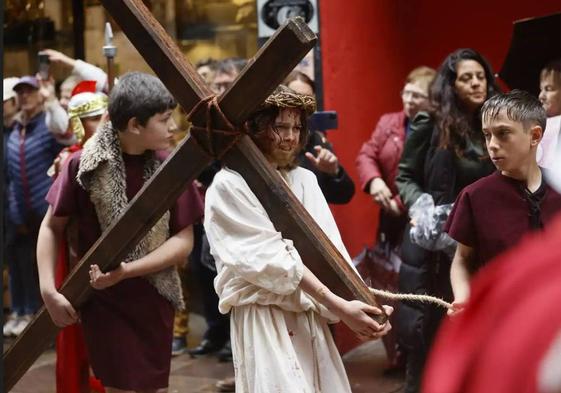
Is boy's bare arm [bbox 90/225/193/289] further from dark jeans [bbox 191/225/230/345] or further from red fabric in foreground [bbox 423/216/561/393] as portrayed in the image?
red fabric in foreground [bbox 423/216/561/393]

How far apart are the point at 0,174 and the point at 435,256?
2.72 meters

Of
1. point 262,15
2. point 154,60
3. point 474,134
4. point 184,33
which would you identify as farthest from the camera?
point 184,33

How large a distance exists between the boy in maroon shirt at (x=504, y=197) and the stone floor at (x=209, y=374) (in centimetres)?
265

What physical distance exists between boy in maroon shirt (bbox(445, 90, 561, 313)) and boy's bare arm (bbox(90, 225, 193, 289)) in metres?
1.12

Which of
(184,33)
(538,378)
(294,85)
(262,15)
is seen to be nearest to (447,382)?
(538,378)

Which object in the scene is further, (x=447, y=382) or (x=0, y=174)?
(x=0, y=174)

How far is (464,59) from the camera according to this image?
545 centimetres

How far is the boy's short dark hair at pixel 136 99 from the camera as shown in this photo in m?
4.30

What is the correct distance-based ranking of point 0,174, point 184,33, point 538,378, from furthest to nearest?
1. point 184,33
2. point 0,174
3. point 538,378

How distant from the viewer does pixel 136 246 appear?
4.30 meters

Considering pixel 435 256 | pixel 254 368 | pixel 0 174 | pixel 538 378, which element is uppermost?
pixel 538 378

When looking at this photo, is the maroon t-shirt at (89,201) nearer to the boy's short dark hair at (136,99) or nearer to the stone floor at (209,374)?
the boy's short dark hair at (136,99)

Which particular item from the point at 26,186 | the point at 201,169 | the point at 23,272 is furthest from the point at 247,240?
the point at 23,272

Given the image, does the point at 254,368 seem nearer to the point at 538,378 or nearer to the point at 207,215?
the point at 207,215
